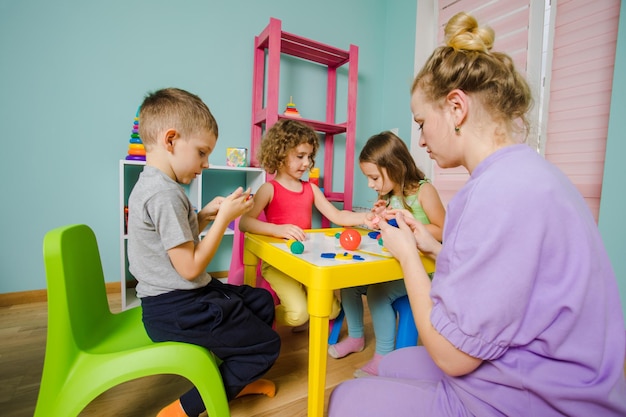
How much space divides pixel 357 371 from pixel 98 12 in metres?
2.50

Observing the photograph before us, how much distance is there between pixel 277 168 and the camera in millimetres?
1697

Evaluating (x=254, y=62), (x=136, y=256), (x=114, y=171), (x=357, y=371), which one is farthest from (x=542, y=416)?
(x=254, y=62)

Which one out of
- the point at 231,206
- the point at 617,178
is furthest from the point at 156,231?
the point at 617,178

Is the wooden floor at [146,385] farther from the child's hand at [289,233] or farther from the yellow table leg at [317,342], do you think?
the child's hand at [289,233]

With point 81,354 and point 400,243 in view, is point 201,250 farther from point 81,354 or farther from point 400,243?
point 400,243

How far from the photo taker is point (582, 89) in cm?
185

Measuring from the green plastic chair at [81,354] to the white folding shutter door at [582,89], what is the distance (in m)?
2.17

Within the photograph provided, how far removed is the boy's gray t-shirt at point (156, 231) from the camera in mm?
855

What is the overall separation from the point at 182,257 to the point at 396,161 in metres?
1.02

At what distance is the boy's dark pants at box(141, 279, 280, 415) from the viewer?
89cm

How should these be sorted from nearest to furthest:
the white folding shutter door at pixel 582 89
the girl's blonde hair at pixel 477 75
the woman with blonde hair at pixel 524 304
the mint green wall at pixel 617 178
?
the woman with blonde hair at pixel 524 304
the girl's blonde hair at pixel 477 75
the mint green wall at pixel 617 178
the white folding shutter door at pixel 582 89

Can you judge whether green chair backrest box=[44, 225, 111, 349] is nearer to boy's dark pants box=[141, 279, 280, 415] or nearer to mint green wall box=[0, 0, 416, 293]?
boy's dark pants box=[141, 279, 280, 415]

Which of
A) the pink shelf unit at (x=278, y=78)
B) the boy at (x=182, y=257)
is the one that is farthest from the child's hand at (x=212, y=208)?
the pink shelf unit at (x=278, y=78)

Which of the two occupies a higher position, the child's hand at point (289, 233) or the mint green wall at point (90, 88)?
the mint green wall at point (90, 88)
